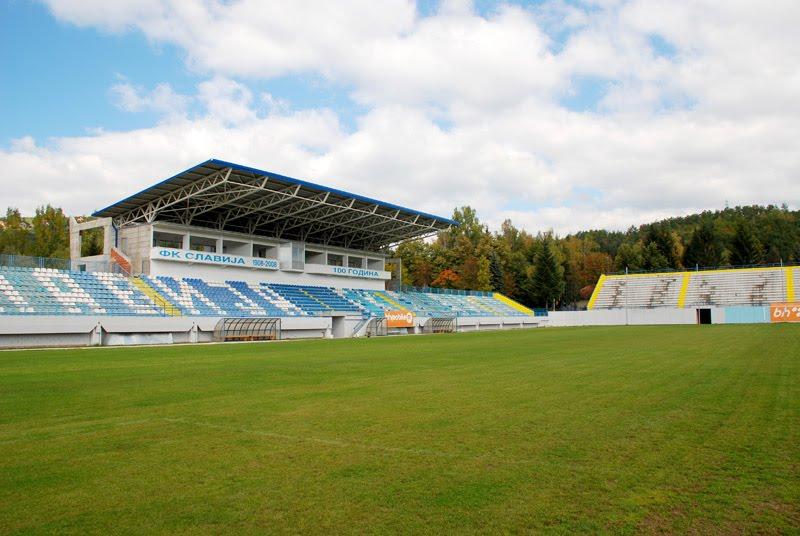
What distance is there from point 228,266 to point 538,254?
4916 cm

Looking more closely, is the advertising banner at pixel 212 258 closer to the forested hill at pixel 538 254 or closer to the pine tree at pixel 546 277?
the forested hill at pixel 538 254

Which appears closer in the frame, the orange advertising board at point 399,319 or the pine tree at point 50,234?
the orange advertising board at point 399,319

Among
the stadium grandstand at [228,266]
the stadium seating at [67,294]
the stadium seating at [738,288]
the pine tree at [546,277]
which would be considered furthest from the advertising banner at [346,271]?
the stadium seating at [738,288]

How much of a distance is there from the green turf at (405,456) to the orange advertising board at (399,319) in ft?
108

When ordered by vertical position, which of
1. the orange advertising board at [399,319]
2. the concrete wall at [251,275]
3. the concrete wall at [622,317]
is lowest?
the concrete wall at [622,317]

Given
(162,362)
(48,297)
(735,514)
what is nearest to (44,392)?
(162,362)

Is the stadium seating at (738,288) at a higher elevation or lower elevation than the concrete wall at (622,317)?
higher

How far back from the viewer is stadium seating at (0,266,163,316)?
26663mm

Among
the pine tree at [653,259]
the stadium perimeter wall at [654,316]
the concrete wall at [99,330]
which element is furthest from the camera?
the pine tree at [653,259]

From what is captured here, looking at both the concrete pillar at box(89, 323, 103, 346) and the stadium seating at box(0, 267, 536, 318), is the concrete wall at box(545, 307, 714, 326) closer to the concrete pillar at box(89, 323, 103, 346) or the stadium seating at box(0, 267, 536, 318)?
the stadium seating at box(0, 267, 536, 318)

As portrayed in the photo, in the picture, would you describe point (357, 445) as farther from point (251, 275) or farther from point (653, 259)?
point (653, 259)

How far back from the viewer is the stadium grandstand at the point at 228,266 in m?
29.7

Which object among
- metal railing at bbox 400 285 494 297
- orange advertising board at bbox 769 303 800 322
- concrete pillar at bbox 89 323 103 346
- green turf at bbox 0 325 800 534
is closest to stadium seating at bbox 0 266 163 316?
concrete pillar at bbox 89 323 103 346

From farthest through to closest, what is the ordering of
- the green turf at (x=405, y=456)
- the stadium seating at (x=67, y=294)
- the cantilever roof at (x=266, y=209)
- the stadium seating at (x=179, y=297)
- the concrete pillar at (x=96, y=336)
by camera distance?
1. the cantilever roof at (x=266, y=209)
2. the stadium seating at (x=179, y=297)
3. the concrete pillar at (x=96, y=336)
4. the stadium seating at (x=67, y=294)
5. the green turf at (x=405, y=456)
